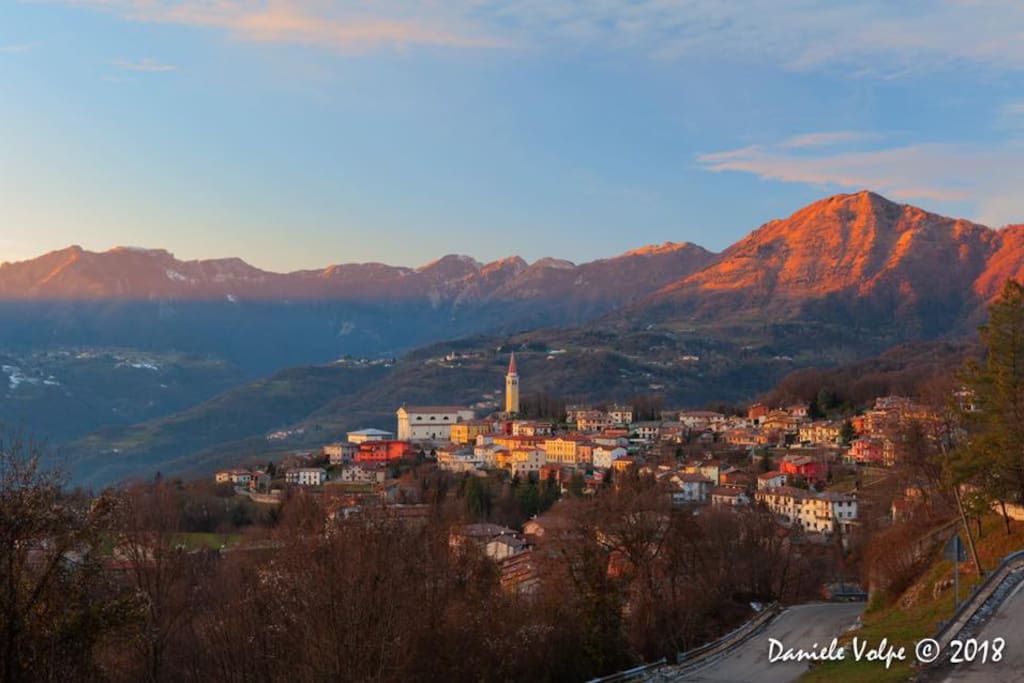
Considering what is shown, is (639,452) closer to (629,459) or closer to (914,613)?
(629,459)

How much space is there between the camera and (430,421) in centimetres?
12344

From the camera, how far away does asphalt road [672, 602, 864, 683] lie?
21.8m

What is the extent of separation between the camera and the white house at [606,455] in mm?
91250

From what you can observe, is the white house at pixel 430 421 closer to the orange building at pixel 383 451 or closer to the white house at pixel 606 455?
the orange building at pixel 383 451

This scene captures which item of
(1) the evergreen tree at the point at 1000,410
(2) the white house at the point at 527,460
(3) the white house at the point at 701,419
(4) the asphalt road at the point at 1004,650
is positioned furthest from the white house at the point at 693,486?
(4) the asphalt road at the point at 1004,650

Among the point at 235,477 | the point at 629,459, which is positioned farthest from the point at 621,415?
the point at 235,477

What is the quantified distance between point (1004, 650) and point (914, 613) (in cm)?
733

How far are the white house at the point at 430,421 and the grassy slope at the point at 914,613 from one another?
9438 cm

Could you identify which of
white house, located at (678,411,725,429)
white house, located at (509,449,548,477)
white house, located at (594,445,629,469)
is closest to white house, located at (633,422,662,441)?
white house, located at (678,411,725,429)

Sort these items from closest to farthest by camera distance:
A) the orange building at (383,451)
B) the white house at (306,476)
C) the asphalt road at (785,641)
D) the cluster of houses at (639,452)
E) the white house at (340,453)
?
the asphalt road at (785,641), the cluster of houses at (639,452), the white house at (306,476), the orange building at (383,451), the white house at (340,453)

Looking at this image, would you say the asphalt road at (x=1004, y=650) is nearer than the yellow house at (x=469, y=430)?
Yes

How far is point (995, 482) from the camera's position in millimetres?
24969

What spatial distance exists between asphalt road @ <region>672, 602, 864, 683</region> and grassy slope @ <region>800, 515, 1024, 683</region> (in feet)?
3.19

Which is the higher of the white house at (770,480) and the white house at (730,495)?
the white house at (770,480)
